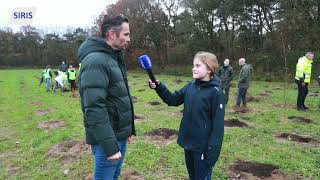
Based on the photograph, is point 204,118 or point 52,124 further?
point 52,124

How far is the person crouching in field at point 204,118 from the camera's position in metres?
4.04

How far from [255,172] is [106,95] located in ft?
13.1

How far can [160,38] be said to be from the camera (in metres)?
46.1

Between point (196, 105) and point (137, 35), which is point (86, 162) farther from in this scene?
point (137, 35)

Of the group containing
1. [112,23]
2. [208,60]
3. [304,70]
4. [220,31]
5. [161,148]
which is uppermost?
[220,31]

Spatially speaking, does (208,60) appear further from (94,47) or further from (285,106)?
(285,106)

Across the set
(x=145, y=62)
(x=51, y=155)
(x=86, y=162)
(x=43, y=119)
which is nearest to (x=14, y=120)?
(x=43, y=119)

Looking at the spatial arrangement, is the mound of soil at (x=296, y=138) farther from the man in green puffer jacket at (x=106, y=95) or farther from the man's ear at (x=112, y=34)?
the man's ear at (x=112, y=34)

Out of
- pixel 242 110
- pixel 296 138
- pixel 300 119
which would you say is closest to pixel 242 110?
pixel 242 110

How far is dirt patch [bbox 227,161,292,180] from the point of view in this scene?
639cm

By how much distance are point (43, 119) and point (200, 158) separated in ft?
A: 31.7

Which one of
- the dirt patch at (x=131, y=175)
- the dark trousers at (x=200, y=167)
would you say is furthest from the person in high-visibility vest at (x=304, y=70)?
the dark trousers at (x=200, y=167)

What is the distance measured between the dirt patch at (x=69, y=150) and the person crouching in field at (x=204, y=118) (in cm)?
380

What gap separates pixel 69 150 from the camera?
27.1 feet
